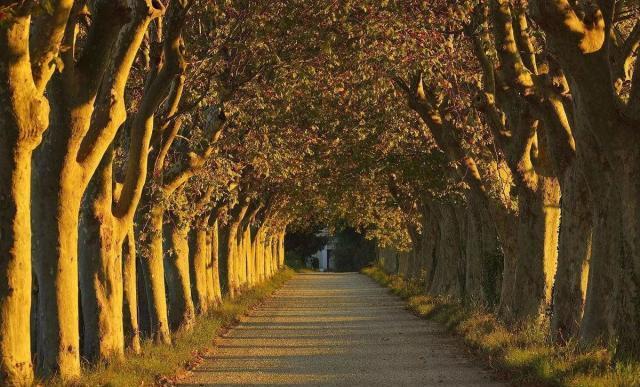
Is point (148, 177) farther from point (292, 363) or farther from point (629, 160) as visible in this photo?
point (629, 160)

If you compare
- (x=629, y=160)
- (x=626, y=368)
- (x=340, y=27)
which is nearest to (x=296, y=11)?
(x=340, y=27)

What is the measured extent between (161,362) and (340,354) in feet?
12.8

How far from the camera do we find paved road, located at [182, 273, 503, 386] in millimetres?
13312

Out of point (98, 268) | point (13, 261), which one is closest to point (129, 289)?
point (98, 268)

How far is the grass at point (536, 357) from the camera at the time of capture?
9.97 meters

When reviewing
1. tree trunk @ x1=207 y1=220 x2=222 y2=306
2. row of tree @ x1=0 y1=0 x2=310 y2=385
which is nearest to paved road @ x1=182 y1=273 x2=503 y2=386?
row of tree @ x1=0 y1=0 x2=310 y2=385

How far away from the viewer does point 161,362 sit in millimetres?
14062

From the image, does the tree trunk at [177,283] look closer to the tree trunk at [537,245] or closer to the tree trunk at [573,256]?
the tree trunk at [537,245]

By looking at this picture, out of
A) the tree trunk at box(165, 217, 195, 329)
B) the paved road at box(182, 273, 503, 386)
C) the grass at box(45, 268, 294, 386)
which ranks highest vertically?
the tree trunk at box(165, 217, 195, 329)

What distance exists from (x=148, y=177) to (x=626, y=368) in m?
10.3

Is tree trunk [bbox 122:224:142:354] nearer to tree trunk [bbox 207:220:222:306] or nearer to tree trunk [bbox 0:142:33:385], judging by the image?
tree trunk [bbox 0:142:33:385]

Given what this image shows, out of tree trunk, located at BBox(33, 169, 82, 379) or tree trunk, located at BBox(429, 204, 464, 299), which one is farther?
tree trunk, located at BBox(429, 204, 464, 299)

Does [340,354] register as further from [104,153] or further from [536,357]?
[104,153]

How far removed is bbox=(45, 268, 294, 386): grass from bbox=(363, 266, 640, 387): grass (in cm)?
440
